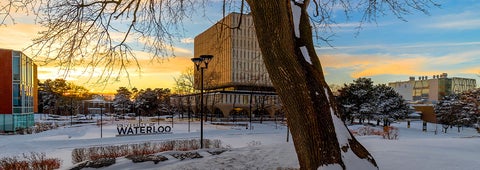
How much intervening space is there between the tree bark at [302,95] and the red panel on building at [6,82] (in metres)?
31.1

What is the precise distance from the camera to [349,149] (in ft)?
14.8

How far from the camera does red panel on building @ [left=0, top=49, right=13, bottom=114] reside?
93.6 ft

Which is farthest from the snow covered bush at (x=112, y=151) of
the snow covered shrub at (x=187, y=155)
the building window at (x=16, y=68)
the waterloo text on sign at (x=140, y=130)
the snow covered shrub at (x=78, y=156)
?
the building window at (x=16, y=68)

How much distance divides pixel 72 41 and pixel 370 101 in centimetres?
3849

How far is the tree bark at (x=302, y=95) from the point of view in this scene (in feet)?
14.1

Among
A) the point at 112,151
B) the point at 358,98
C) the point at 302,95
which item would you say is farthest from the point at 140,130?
the point at 358,98

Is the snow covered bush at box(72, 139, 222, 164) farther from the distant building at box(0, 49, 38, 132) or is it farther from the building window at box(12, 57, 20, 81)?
the building window at box(12, 57, 20, 81)

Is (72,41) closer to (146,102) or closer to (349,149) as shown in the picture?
(349,149)

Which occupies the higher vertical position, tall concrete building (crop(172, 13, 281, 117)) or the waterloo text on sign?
tall concrete building (crop(172, 13, 281, 117))

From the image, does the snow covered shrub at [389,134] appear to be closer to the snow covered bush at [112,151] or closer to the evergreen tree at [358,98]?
the snow covered bush at [112,151]

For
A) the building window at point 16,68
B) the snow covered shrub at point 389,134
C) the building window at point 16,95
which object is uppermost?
the building window at point 16,68

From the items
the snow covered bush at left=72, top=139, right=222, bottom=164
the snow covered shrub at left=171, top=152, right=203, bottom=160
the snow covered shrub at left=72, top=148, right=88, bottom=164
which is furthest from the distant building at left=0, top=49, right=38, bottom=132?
the snow covered shrub at left=171, top=152, right=203, bottom=160

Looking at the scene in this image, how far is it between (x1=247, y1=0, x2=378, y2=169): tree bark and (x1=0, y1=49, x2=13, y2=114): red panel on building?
102 feet

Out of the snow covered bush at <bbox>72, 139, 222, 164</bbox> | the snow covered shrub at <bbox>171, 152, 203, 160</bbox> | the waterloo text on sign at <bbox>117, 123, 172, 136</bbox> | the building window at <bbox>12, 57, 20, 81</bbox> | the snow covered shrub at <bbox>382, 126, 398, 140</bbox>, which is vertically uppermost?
the building window at <bbox>12, 57, 20, 81</bbox>
